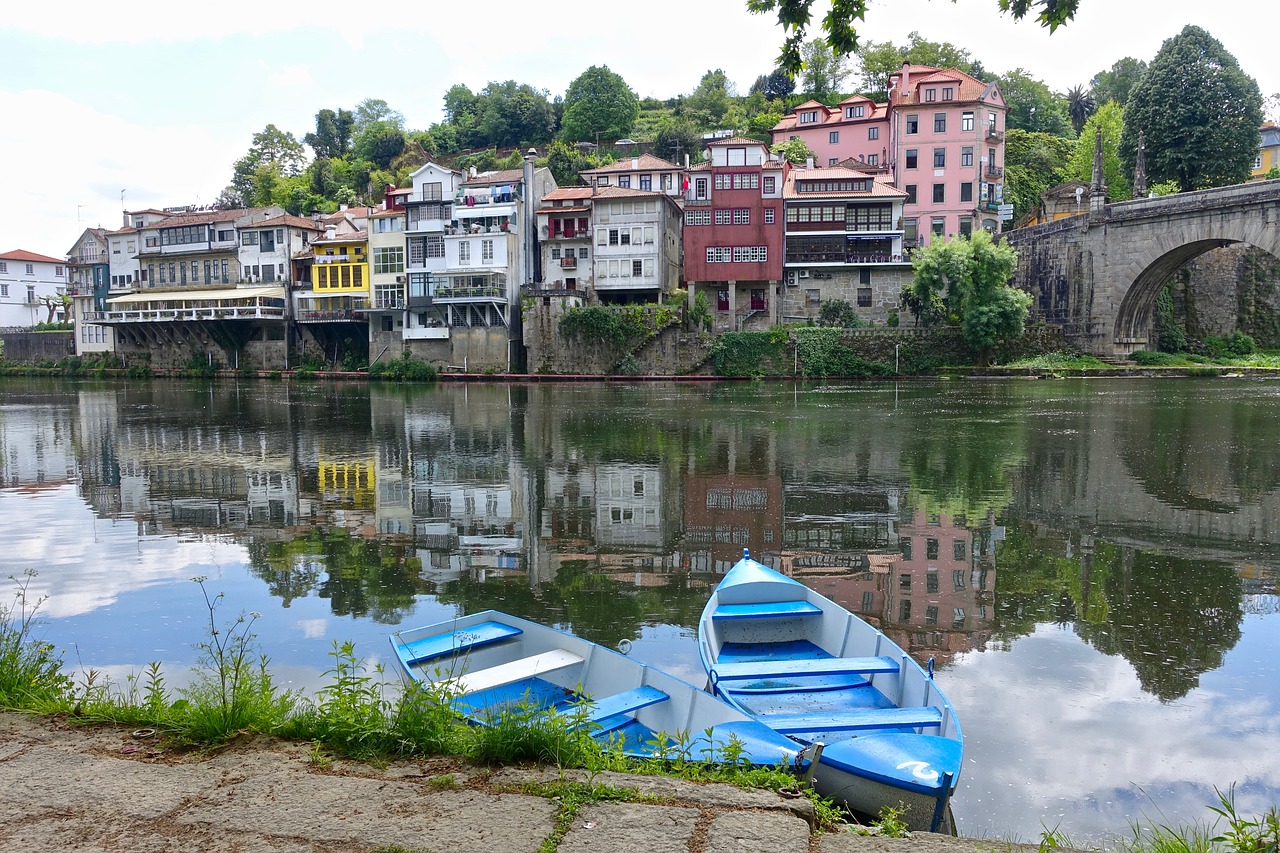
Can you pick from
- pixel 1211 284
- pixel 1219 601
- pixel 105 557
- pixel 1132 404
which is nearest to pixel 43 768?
pixel 105 557

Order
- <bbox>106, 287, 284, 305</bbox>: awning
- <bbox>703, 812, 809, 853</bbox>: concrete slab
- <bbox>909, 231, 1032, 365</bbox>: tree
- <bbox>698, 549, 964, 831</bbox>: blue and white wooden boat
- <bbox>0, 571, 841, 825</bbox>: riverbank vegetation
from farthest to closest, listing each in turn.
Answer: <bbox>106, 287, 284, 305</bbox>: awning → <bbox>909, 231, 1032, 365</bbox>: tree → <bbox>698, 549, 964, 831</bbox>: blue and white wooden boat → <bbox>0, 571, 841, 825</bbox>: riverbank vegetation → <bbox>703, 812, 809, 853</bbox>: concrete slab

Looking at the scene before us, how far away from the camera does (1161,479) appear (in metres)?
20.4

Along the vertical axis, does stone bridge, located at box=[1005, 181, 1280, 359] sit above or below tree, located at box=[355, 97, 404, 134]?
below

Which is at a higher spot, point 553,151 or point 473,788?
point 553,151

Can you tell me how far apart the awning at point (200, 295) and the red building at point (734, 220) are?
32.9 m

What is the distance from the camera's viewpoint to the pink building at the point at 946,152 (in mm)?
66938

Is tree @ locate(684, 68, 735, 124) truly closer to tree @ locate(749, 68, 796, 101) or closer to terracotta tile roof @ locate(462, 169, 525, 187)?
tree @ locate(749, 68, 796, 101)

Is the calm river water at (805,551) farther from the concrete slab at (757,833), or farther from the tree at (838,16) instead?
the tree at (838,16)

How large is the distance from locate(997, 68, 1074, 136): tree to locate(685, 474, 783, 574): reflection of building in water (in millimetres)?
80456

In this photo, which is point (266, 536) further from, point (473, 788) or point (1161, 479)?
point (1161, 479)

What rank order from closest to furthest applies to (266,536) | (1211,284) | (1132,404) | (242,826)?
(242,826), (266,536), (1132,404), (1211,284)

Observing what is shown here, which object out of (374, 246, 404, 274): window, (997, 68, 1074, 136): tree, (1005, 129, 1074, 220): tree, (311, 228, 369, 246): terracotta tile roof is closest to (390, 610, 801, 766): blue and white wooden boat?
(374, 246, 404, 274): window

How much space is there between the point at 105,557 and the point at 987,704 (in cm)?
1334

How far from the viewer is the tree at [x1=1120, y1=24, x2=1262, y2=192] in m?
60.2
